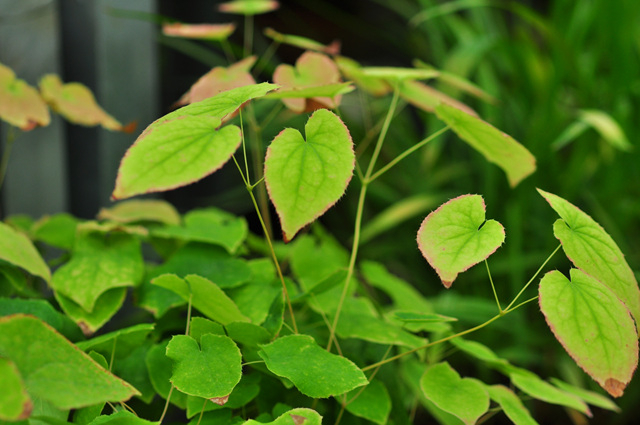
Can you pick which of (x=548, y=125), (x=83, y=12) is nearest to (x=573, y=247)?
(x=548, y=125)

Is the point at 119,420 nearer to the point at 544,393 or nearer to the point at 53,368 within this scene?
the point at 53,368

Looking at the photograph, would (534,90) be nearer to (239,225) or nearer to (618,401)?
(618,401)

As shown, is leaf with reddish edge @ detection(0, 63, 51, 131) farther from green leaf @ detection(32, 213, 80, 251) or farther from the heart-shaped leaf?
the heart-shaped leaf

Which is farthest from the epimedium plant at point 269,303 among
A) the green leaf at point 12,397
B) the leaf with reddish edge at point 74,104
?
the leaf with reddish edge at point 74,104

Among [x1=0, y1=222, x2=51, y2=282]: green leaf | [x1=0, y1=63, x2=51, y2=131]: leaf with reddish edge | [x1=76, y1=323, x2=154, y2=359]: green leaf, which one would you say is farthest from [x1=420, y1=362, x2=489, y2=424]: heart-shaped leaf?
[x1=0, y1=63, x2=51, y2=131]: leaf with reddish edge

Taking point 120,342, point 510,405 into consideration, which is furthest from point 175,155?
point 510,405
